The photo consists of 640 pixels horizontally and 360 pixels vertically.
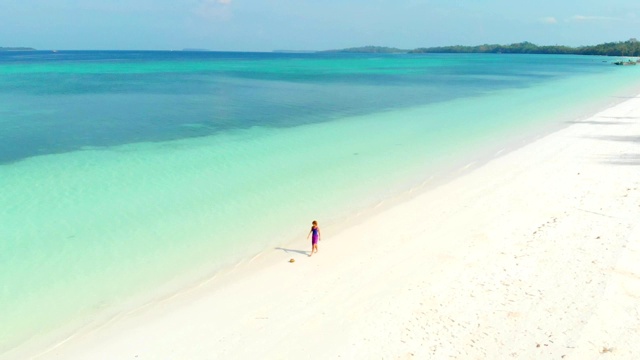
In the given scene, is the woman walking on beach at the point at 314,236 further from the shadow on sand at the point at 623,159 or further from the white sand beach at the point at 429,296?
the shadow on sand at the point at 623,159

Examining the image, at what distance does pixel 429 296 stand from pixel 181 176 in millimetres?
12276

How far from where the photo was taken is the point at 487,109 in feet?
121

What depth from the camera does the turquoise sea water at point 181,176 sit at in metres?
11.3

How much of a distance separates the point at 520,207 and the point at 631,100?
34340 mm

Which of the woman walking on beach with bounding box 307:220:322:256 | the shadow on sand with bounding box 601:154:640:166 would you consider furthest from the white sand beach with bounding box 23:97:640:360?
the shadow on sand with bounding box 601:154:640:166

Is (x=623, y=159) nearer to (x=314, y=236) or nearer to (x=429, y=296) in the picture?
(x=429, y=296)

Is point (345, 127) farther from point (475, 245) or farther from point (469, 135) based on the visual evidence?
point (475, 245)

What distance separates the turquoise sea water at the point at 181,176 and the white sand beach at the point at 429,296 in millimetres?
1281

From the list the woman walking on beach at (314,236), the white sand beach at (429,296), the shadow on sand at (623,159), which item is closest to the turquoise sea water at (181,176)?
the woman walking on beach at (314,236)

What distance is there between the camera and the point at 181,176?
18.8 meters

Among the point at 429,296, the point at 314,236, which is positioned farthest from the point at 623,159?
the point at 314,236

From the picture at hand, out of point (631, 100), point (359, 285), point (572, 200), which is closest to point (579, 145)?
point (572, 200)

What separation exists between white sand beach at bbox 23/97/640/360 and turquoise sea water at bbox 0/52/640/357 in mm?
1281

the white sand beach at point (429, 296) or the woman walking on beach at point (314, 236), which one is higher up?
the woman walking on beach at point (314, 236)
